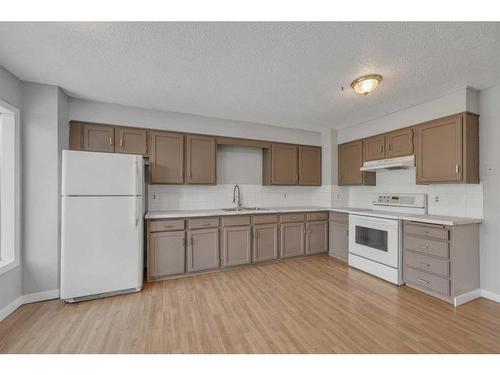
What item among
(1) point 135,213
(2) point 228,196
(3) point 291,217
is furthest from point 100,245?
(3) point 291,217

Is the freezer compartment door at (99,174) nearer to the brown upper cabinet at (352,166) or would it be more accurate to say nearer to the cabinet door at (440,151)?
the brown upper cabinet at (352,166)

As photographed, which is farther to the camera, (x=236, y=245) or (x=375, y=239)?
(x=236, y=245)

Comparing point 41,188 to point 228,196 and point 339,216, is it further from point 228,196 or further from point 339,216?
point 339,216

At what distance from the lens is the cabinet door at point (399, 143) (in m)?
3.10

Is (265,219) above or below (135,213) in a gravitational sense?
below

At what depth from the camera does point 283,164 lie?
411cm

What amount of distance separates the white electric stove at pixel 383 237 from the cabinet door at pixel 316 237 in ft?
1.85

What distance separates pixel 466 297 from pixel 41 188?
4673 mm

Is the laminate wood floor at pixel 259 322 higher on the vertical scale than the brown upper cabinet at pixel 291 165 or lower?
lower

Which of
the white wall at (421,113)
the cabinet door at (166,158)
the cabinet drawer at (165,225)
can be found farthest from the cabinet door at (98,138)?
the white wall at (421,113)

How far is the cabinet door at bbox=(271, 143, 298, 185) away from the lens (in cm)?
404

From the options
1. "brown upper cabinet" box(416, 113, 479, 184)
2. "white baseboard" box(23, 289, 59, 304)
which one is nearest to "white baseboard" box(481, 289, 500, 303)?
"brown upper cabinet" box(416, 113, 479, 184)

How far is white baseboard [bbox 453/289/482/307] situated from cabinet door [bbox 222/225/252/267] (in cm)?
242

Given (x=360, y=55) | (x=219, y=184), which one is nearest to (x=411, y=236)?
(x=360, y=55)
